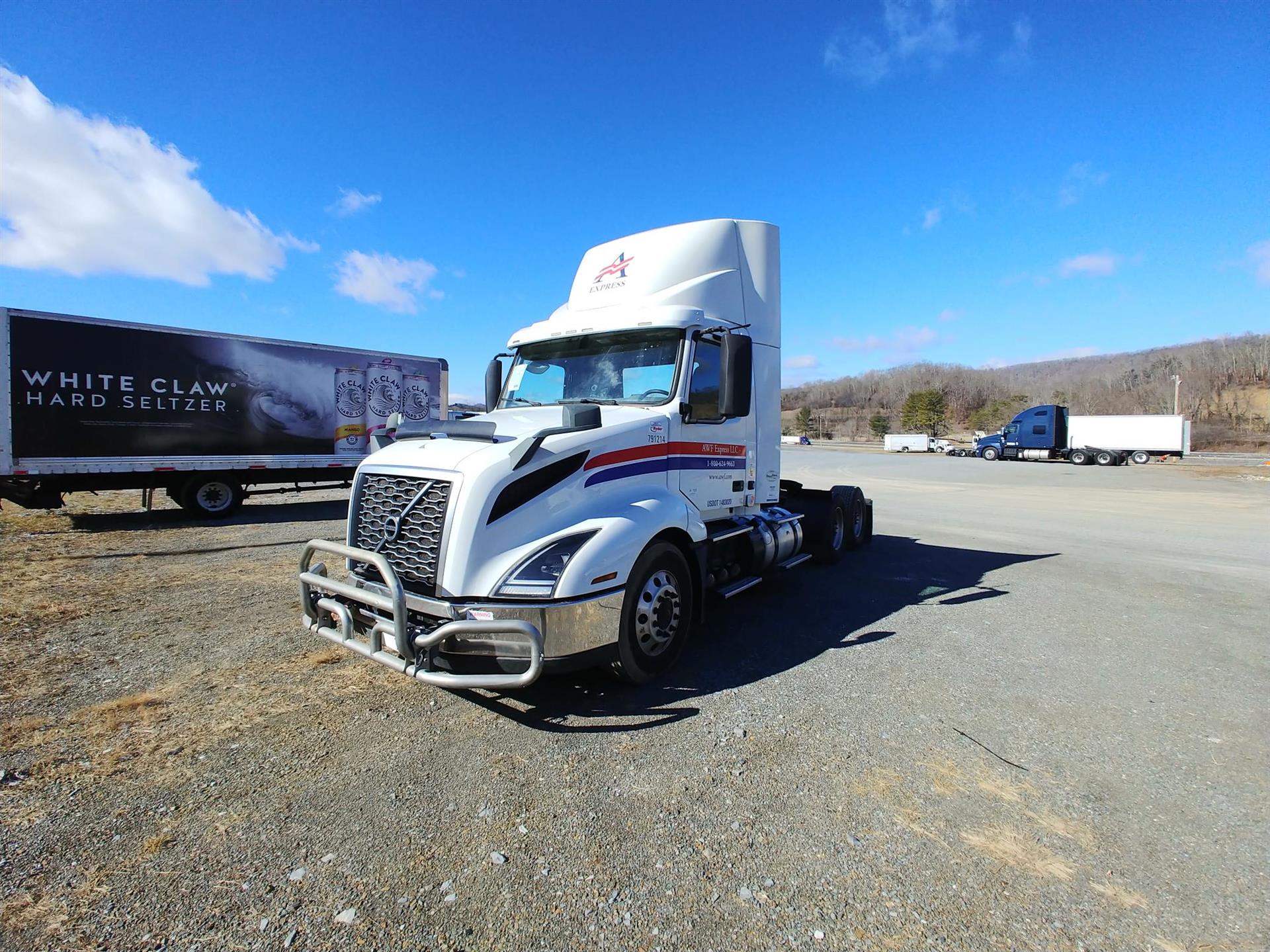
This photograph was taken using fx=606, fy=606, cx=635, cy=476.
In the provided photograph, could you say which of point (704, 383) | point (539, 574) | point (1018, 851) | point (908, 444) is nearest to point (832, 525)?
point (704, 383)

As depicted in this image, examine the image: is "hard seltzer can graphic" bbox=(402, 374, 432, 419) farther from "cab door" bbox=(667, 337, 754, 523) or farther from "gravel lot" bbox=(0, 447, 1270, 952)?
"cab door" bbox=(667, 337, 754, 523)

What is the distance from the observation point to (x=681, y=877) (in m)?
2.42

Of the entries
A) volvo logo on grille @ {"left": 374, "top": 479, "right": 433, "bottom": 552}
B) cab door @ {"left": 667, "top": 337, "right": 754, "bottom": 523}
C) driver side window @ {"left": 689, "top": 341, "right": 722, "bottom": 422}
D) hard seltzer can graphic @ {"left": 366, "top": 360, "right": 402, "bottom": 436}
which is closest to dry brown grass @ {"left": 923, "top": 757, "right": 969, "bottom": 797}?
cab door @ {"left": 667, "top": 337, "right": 754, "bottom": 523}

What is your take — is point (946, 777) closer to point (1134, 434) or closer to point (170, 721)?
point (170, 721)

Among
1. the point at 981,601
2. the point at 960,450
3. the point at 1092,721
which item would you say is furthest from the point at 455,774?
the point at 960,450

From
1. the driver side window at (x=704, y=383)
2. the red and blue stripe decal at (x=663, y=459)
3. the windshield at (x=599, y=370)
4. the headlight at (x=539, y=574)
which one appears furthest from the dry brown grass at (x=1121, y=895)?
the windshield at (x=599, y=370)

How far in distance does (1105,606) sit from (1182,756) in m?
3.43

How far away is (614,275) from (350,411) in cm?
948

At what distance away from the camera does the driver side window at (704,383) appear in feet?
16.1

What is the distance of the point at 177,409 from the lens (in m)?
11.1

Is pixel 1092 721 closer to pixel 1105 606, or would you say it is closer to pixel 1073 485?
A: pixel 1105 606

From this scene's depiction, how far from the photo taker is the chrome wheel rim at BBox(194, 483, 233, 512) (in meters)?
11.6

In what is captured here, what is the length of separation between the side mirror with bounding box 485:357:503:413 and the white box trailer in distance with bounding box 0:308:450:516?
27.5ft

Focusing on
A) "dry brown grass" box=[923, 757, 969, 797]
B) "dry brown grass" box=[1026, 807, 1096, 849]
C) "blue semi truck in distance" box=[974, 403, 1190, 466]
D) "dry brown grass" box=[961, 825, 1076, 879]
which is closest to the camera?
"dry brown grass" box=[961, 825, 1076, 879]
